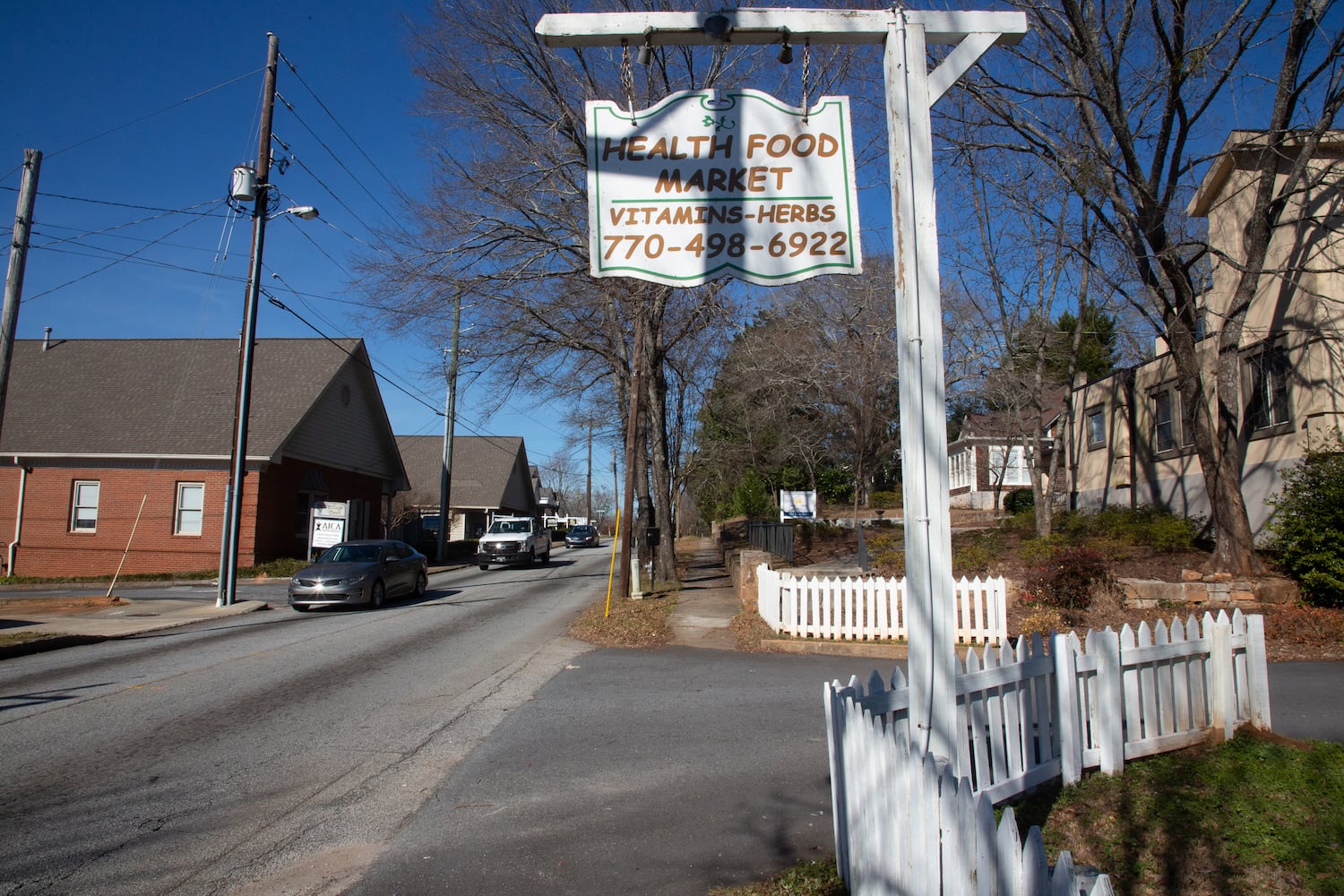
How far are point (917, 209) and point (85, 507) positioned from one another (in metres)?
30.7

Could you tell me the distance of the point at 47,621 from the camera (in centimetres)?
1501

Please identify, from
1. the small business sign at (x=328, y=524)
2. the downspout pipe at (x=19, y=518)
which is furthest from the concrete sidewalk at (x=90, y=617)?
the downspout pipe at (x=19, y=518)

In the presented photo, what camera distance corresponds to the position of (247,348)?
712 inches

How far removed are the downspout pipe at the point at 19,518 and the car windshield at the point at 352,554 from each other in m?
15.0

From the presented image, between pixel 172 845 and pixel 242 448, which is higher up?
pixel 242 448

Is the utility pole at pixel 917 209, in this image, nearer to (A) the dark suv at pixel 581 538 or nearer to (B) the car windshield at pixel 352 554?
(B) the car windshield at pixel 352 554

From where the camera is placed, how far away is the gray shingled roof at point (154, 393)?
90.0ft

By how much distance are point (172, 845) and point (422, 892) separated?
65.1 inches

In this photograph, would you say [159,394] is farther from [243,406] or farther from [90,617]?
[90,617]

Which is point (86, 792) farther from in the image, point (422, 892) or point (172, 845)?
point (422, 892)

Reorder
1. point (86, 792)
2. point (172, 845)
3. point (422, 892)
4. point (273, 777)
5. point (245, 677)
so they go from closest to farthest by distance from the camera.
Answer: point (422, 892) < point (172, 845) < point (86, 792) < point (273, 777) < point (245, 677)

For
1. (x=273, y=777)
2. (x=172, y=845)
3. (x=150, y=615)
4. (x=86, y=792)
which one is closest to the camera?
(x=172, y=845)

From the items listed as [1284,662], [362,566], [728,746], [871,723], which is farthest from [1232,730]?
[362,566]

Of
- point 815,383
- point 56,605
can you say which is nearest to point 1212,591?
point 815,383
